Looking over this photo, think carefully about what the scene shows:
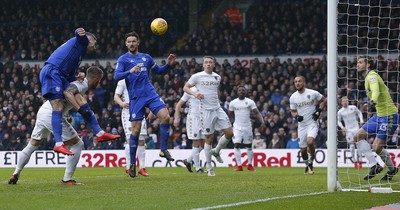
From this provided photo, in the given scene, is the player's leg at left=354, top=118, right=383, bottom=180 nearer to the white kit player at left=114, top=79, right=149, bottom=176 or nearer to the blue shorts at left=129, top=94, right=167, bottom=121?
the blue shorts at left=129, top=94, right=167, bottom=121

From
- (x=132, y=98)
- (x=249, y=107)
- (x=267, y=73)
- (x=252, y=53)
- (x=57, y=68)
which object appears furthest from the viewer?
(x=252, y=53)

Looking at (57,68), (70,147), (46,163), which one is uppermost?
(57,68)

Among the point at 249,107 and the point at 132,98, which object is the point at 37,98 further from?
the point at 132,98

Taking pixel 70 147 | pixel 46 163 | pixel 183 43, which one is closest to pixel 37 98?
pixel 46 163

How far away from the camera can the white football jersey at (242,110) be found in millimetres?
22375

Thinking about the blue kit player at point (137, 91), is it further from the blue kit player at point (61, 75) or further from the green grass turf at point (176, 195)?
the blue kit player at point (61, 75)

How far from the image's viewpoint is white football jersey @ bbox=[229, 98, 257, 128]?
22375mm

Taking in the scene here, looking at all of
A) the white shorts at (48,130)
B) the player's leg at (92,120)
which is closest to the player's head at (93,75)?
the player's leg at (92,120)

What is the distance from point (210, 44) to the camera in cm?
3478

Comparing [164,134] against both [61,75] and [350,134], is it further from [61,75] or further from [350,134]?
[350,134]

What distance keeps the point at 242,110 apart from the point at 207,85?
15.4ft

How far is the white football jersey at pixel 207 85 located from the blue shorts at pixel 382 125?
400 cm

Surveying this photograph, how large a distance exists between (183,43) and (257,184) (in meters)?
23.4

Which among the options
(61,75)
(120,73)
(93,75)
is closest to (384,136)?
(120,73)
